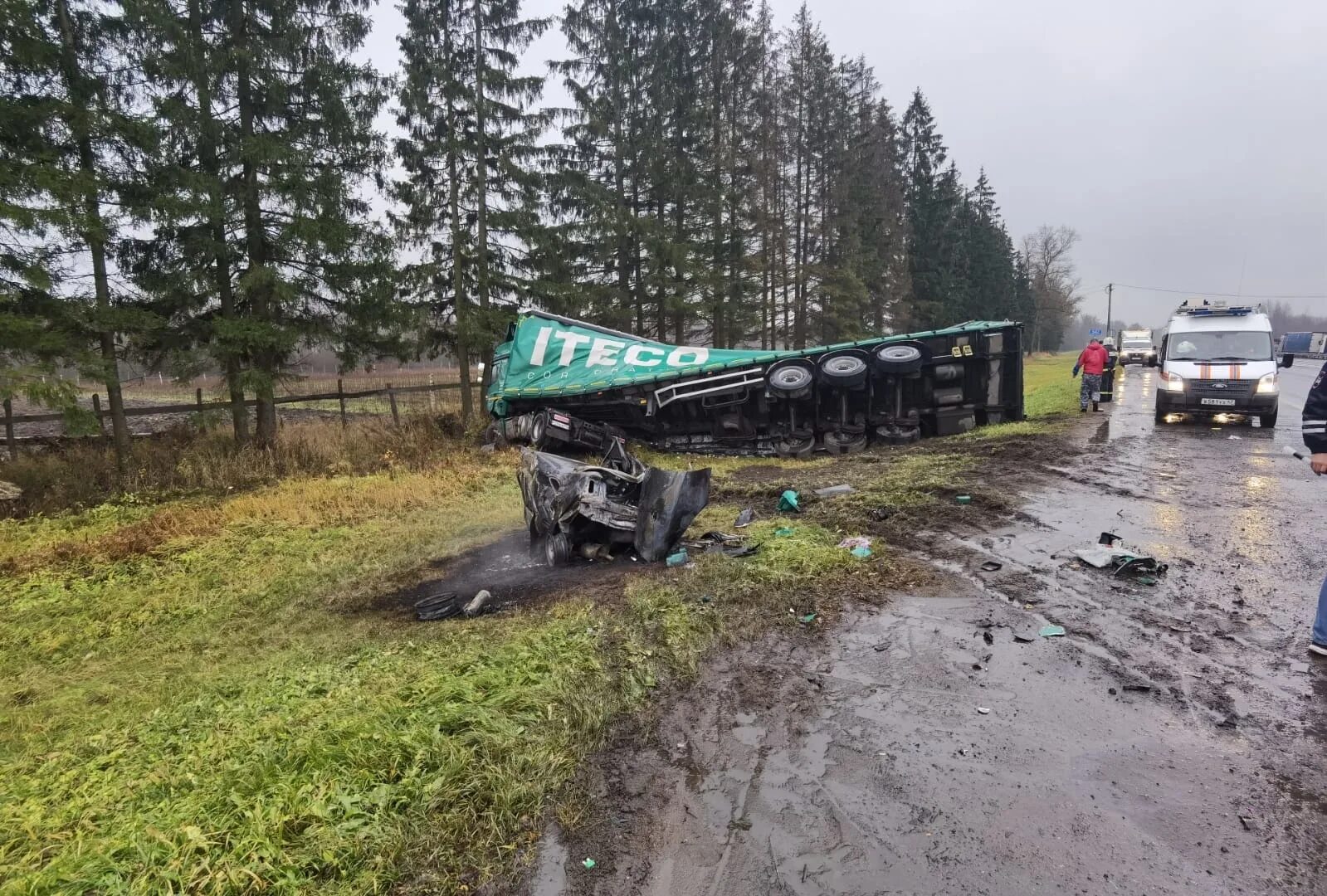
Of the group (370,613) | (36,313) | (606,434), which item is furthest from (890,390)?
(36,313)

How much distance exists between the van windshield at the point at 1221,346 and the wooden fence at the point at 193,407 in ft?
51.1

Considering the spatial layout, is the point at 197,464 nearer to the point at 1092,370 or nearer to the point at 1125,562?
the point at 1125,562

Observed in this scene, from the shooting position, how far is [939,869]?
89.1 inches

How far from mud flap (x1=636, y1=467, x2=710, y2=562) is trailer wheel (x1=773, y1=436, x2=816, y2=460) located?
5500 millimetres

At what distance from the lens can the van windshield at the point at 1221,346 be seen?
1149cm

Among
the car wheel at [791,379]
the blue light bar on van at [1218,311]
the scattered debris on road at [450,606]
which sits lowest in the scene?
the scattered debris on road at [450,606]

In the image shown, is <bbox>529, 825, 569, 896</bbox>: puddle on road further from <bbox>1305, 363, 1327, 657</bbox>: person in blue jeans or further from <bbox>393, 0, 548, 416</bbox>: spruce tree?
<bbox>393, 0, 548, 416</bbox>: spruce tree

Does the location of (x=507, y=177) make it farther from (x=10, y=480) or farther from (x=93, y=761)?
(x=93, y=761)

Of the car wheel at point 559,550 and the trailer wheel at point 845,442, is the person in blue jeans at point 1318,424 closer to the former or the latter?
the car wheel at point 559,550

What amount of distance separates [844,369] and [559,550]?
254 inches

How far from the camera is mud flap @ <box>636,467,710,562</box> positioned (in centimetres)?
572

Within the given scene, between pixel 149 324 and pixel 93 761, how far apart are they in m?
9.35

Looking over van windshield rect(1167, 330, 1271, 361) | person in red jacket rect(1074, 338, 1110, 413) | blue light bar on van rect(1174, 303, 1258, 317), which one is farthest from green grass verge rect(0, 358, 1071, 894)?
blue light bar on van rect(1174, 303, 1258, 317)

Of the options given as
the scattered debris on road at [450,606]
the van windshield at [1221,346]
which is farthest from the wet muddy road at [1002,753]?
the van windshield at [1221,346]
